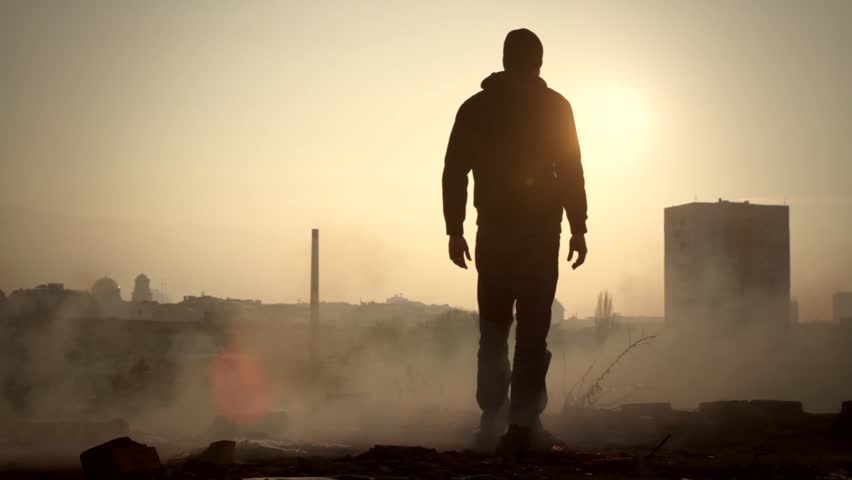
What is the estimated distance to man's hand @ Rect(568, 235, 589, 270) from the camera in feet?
30.2

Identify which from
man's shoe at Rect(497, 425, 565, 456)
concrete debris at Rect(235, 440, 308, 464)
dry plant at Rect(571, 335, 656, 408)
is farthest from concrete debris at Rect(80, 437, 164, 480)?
dry plant at Rect(571, 335, 656, 408)

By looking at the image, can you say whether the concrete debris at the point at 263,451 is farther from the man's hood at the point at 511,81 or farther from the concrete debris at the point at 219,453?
the man's hood at the point at 511,81

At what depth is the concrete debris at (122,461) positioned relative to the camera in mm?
6395

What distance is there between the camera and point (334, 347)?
55.8m

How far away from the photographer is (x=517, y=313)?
9172 mm

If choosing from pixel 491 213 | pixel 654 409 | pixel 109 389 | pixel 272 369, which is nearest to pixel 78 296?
pixel 272 369

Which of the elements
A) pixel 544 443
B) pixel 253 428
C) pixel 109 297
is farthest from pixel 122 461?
pixel 109 297

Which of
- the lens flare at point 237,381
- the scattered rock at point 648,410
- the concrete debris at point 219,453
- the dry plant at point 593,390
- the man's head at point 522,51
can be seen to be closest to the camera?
the concrete debris at point 219,453

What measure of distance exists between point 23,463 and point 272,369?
38.5 m

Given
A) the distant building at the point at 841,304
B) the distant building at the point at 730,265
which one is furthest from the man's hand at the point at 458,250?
the distant building at the point at 841,304

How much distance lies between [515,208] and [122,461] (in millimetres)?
3963

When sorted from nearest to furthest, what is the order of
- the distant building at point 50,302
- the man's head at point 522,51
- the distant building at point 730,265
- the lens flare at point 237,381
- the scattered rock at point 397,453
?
the scattered rock at point 397,453 < the man's head at point 522,51 < the lens flare at point 237,381 < the distant building at point 50,302 < the distant building at point 730,265

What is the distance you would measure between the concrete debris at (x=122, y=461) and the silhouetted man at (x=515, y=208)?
10.8 feet

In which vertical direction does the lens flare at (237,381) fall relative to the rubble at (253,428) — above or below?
below
